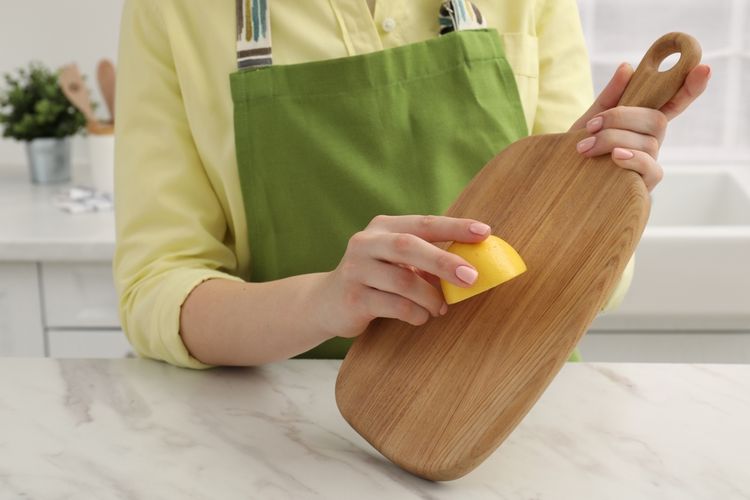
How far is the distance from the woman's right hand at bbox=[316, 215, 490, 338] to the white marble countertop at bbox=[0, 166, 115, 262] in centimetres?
109

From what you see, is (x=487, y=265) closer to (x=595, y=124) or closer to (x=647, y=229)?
(x=595, y=124)

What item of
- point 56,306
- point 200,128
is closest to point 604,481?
point 200,128

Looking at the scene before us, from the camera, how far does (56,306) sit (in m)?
1.83

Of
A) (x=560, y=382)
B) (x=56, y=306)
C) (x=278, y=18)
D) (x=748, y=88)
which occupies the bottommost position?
(x=56, y=306)

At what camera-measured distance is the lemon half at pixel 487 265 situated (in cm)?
69

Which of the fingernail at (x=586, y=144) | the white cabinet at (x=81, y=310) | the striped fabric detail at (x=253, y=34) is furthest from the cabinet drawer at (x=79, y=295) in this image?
the fingernail at (x=586, y=144)

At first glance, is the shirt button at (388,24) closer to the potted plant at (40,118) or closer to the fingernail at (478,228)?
the fingernail at (478,228)

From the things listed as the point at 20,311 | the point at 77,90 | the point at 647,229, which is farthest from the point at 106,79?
the point at 647,229

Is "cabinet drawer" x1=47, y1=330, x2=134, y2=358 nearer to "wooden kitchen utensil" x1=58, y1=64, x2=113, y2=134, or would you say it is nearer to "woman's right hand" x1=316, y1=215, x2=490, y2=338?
"wooden kitchen utensil" x1=58, y1=64, x2=113, y2=134

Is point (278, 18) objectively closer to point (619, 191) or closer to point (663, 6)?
point (619, 191)

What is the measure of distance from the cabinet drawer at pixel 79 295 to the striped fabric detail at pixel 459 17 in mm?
1020

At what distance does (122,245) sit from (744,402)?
64 cm

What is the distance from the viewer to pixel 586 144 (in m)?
0.76

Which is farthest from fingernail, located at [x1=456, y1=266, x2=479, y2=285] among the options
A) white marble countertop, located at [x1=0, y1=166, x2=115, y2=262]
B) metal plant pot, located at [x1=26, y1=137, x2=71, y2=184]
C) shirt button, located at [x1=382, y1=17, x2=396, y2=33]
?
metal plant pot, located at [x1=26, y1=137, x2=71, y2=184]
